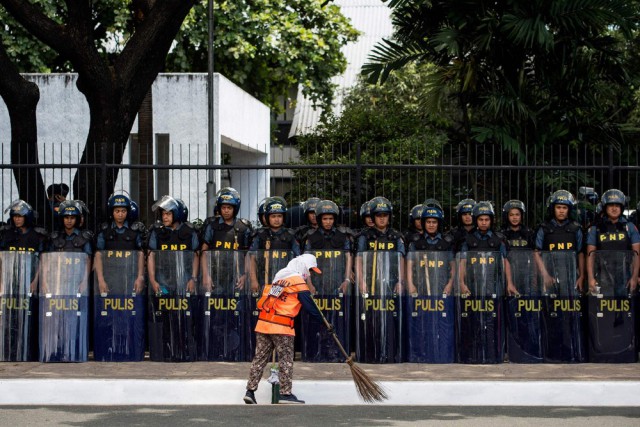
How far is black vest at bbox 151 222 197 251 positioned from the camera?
44.4 feet

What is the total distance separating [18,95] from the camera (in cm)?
1551

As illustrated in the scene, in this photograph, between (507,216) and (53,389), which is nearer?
(53,389)

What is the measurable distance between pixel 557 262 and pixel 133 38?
6251 mm

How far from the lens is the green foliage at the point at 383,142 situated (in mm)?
21344

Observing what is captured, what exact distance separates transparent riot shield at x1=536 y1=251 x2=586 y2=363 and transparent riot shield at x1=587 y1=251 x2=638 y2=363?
7.1 inches

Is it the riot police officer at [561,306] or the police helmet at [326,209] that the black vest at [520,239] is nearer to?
the riot police officer at [561,306]

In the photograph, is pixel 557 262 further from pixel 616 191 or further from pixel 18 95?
pixel 18 95

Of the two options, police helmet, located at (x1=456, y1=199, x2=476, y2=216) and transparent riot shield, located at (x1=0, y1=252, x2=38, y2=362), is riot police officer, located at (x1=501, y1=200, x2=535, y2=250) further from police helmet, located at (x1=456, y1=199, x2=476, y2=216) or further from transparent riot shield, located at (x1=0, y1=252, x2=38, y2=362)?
transparent riot shield, located at (x1=0, y1=252, x2=38, y2=362)

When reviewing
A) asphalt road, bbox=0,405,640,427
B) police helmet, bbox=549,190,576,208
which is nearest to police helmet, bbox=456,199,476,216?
police helmet, bbox=549,190,576,208

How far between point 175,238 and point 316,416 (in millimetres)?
3916

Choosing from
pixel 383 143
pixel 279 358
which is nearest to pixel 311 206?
pixel 279 358

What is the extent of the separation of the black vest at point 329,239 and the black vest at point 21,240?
3.09 metres

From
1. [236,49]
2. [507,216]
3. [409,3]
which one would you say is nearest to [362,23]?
[236,49]

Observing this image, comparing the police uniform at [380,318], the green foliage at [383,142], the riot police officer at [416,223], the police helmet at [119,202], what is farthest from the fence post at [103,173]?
the green foliage at [383,142]
